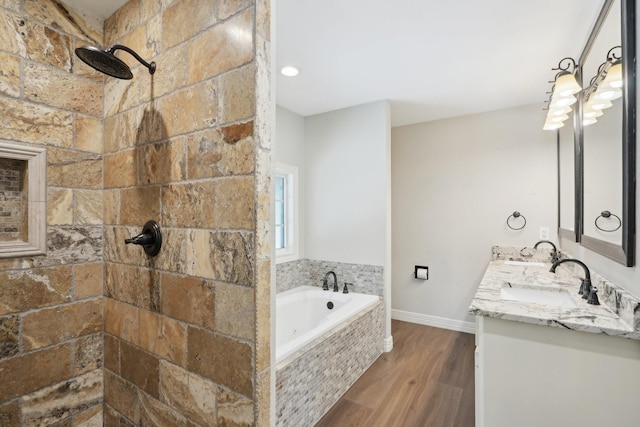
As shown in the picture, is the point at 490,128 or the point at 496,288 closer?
the point at 496,288

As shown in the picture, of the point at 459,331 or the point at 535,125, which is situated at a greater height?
the point at 535,125

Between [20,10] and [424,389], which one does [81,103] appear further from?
[424,389]

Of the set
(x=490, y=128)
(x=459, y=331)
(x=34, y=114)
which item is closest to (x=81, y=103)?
(x=34, y=114)

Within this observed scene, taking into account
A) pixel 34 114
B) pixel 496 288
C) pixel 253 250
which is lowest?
pixel 496 288

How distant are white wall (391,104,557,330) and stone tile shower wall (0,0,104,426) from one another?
11.2 feet

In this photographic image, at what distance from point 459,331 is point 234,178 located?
143 inches

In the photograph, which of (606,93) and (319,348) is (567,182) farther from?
(319,348)

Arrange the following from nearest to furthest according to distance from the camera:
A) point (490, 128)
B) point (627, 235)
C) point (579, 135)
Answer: point (627, 235) → point (579, 135) → point (490, 128)

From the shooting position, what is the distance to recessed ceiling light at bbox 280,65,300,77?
2457 mm

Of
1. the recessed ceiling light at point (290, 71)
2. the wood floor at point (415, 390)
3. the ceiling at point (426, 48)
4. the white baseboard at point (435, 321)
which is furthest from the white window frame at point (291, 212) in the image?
the white baseboard at point (435, 321)

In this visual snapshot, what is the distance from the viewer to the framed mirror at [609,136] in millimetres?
1303

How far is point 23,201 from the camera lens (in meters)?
1.26

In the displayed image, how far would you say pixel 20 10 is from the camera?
1.21m

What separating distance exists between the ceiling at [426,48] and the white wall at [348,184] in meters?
0.31
